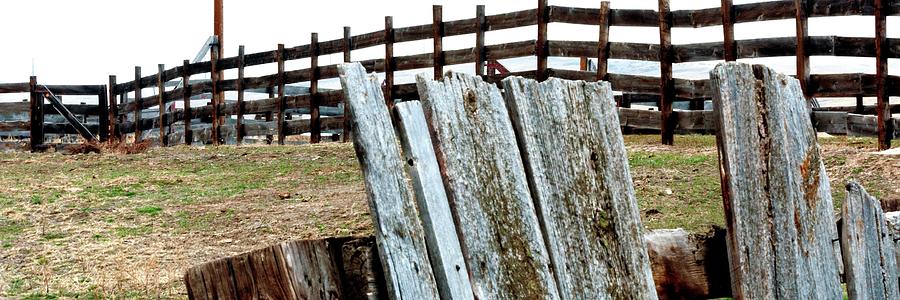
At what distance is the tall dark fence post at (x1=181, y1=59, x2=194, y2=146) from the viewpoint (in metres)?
21.5

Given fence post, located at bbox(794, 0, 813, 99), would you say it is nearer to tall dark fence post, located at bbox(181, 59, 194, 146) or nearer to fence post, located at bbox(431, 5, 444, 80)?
fence post, located at bbox(431, 5, 444, 80)

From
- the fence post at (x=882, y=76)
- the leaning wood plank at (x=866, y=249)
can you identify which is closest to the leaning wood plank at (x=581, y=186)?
the leaning wood plank at (x=866, y=249)

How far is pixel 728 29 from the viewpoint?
43.9 feet

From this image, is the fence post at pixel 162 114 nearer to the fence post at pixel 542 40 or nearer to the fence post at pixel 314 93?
the fence post at pixel 314 93

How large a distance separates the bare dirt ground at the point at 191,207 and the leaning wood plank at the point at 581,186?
3537mm

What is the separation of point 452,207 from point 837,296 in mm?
1291

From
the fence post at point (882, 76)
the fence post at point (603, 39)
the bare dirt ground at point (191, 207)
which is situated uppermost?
the fence post at point (603, 39)

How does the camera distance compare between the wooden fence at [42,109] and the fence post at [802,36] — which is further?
the wooden fence at [42,109]

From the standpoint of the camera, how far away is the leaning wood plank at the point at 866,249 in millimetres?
3186

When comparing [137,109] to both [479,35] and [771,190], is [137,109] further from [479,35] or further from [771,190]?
[771,190]

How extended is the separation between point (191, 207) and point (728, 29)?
7141 millimetres

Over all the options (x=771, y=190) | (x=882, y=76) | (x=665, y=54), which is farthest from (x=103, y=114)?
(x=771, y=190)

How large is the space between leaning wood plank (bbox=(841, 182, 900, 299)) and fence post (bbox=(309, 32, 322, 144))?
15.3m

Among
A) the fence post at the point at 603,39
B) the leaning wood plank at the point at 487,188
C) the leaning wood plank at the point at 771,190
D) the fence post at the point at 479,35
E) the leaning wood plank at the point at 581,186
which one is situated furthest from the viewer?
the fence post at the point at 479,35
